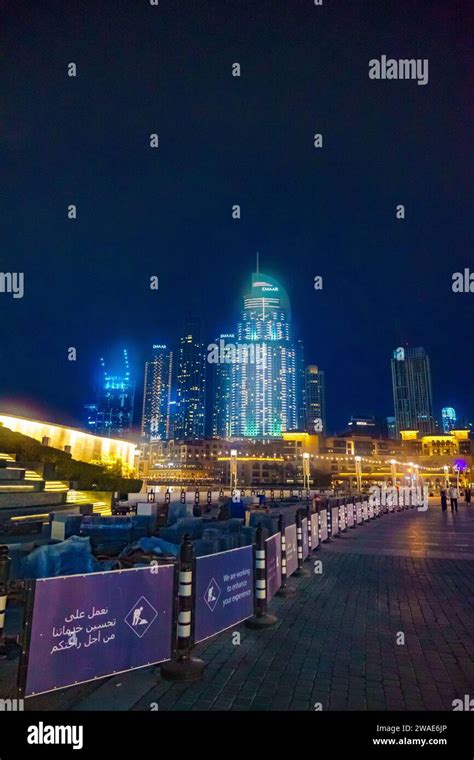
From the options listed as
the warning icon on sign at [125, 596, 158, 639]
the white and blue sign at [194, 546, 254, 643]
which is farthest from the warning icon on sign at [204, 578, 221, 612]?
the warning icon on sign at [125, 596, 158, 639]

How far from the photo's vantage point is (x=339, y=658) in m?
5.51

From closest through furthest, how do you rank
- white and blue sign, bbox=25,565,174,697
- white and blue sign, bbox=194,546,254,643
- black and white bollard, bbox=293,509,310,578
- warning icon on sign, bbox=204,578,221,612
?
white and blue sign, bbox=25,565,174,697, white and blue sign, bbox=194,546,254,643, warning icon on sign, bbox=204,578,221,612, black and white bollard, bbox=293,509,310,578

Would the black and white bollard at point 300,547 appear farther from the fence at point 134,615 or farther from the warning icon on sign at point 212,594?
the warning icon on sign at point 212,594

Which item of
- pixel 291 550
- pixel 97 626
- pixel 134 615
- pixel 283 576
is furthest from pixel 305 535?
pixel 97 626

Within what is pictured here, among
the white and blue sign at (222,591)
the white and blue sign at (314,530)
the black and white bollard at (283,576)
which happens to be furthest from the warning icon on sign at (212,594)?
the white and blue sign at (314,530)

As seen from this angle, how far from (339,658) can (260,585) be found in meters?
1.82

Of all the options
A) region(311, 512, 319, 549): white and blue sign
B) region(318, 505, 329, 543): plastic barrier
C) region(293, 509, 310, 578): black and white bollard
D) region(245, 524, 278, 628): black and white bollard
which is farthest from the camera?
region(318, 505, 329, 543): plastic barrier

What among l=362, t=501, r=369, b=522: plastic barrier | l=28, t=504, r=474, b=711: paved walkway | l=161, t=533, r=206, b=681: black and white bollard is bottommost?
l=362, t=501, r=369, b=522: plastic barrier

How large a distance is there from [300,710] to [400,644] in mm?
2552

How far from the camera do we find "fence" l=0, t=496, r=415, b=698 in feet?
12.9

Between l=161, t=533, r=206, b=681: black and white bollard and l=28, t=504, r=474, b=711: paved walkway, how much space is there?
205 millimetres

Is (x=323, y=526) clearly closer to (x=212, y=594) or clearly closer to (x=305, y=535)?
(x=305, y=535)

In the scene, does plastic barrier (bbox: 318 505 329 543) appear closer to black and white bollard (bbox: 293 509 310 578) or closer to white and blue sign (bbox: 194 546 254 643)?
black and white bollard (bbox: 293 509 310 578)
